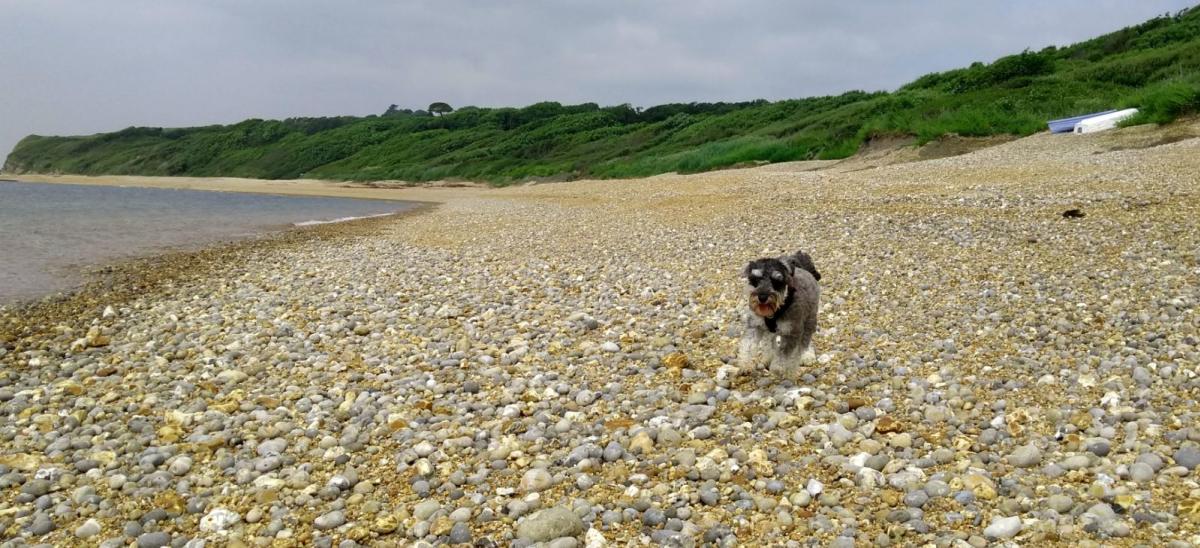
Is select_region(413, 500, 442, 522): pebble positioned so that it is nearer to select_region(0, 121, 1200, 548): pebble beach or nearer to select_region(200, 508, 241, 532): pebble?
select_region(0, 121, 1200, 548): pebble beach

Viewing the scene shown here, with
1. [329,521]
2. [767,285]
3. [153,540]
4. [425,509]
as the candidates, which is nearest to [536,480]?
[425,509]

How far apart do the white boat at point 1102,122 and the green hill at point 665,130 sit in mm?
585

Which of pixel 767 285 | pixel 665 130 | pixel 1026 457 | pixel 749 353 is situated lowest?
pixel 1026 457

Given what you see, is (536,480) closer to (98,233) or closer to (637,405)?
(637,405)

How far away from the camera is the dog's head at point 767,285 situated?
602cm

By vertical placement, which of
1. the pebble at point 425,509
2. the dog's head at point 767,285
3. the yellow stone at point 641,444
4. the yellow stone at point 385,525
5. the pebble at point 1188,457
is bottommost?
the yellow stone at point 385,525

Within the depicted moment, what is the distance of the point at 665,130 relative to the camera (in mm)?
74875

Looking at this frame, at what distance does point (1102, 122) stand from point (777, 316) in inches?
987

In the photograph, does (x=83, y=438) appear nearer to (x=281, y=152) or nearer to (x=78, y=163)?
(x=281, y=152)

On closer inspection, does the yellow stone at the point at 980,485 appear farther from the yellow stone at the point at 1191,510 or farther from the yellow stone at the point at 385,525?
the yellow stone at the point at 385,525

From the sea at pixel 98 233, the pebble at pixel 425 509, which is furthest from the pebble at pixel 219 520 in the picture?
the sea at pixel 98 233

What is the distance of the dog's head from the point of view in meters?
6.02

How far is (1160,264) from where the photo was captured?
8.99m

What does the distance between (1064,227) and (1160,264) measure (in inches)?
121
